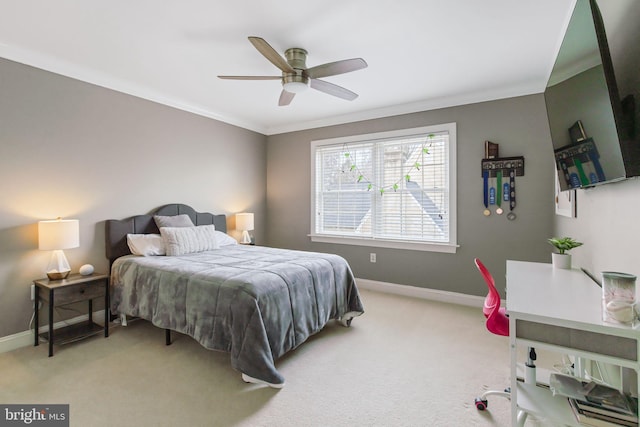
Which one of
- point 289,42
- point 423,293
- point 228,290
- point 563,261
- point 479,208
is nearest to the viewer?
point 563,261

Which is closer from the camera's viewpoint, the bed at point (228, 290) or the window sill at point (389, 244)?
the bed at point (228, 290)

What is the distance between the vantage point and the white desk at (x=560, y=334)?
1084 mm

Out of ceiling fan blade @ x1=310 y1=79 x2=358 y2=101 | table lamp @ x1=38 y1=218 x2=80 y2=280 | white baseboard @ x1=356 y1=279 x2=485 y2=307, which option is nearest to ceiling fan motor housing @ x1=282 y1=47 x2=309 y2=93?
ceiling fan blade @ x1=310 y1=79 x2=358 y2=101

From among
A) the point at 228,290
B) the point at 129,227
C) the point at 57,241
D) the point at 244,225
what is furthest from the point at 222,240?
the point at 228,290

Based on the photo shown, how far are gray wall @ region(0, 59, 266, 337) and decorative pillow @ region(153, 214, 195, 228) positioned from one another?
0.71 feet

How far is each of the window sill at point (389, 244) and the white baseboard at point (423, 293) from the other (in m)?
0.52

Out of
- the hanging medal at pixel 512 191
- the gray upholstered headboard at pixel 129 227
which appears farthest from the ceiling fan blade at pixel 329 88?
the gray upholstered headboard at pixel 129 227

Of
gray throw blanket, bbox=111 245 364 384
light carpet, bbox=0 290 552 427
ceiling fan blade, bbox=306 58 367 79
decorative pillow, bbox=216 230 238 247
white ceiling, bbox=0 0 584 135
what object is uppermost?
white ceiling, bbox=0 0 584 135

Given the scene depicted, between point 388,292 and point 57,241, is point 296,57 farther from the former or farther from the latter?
point 388,292

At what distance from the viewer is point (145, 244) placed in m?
3.19

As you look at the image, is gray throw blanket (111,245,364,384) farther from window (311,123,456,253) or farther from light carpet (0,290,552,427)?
window (311,123,456,253)

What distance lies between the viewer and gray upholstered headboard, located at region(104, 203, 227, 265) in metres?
3.15

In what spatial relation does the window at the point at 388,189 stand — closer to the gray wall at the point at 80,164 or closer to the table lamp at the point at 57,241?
the gray wall at the point at 80,164

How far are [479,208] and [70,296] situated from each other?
168 inches
